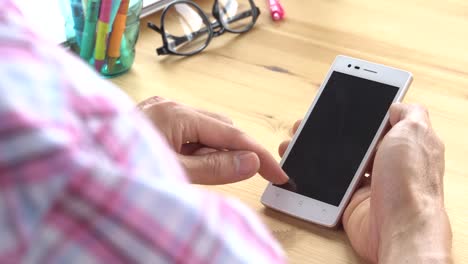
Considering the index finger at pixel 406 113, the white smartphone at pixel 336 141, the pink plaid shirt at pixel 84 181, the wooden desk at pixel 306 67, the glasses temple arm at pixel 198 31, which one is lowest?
the wooden desk at pixel 306 67

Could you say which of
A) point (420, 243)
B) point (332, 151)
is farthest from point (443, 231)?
point (332, 151)

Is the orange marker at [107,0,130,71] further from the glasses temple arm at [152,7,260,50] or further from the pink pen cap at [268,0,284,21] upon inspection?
the pink pen cap at [268,0,284,21]

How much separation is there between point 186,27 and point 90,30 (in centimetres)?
18

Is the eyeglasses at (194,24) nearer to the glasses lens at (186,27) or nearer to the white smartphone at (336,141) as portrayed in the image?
the glasses lens at (186,27)

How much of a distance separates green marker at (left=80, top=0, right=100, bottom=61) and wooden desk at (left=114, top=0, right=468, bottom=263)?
0.19ft

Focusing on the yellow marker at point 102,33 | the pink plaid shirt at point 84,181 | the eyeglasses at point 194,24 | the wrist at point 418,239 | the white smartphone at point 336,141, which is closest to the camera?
the pink plaid shirt at point 84,181

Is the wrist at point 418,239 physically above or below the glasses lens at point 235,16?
above

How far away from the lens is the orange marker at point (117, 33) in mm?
942

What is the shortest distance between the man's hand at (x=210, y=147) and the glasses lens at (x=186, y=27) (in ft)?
0.95

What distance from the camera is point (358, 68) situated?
33.9 inches

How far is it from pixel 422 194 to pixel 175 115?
256 mm

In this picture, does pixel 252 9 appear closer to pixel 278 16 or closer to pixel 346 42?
pixel 278 16

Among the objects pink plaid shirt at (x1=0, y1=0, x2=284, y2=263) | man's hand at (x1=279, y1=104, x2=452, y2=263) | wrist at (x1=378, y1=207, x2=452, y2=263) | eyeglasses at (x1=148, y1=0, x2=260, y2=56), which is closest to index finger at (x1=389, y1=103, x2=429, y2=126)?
man's hand at (x1=279, y1=104, x2=452, y2=263)

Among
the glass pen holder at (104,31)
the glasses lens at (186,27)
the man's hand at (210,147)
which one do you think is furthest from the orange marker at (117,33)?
the man's hand at (210,147)
